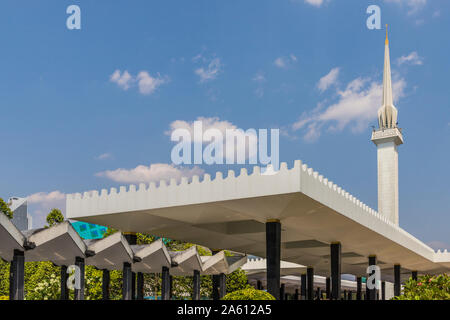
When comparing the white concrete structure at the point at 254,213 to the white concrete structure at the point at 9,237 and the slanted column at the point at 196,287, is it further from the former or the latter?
the white concrete structure at the point at 9,237

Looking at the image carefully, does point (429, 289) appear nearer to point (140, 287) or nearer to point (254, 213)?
point (254, 213)

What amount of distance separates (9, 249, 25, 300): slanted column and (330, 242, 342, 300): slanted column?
2066 centimetres

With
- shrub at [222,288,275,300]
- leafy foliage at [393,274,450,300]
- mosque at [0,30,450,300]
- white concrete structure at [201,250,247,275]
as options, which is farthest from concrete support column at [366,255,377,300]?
shrub at [222,288,275,300]

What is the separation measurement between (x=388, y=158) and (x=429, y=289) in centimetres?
4856

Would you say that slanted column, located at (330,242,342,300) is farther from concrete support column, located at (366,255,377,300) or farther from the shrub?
the shrub

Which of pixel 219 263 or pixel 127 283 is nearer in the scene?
pixel 127 283

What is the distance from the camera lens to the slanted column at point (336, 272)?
35.5 m

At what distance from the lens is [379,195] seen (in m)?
65.9

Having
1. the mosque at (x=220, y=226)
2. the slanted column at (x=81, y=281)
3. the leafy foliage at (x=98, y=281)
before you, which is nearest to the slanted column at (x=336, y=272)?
the mosque at (x=220, y=226)

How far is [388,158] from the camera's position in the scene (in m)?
65.8

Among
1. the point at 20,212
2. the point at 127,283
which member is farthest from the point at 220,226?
the point at 20,212

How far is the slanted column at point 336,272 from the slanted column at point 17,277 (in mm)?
20662
